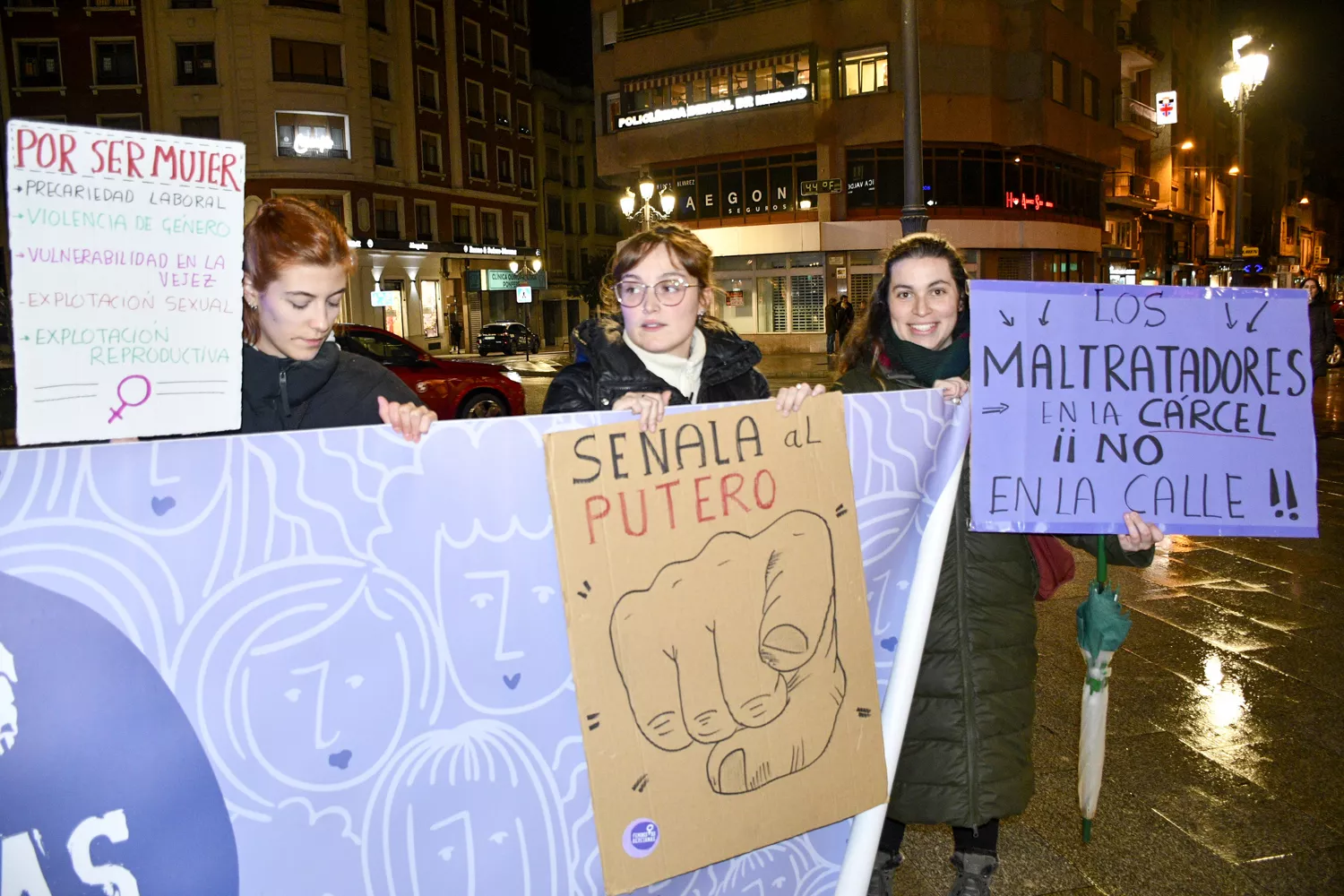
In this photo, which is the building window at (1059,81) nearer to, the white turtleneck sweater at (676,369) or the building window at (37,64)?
the white turtleneck sweater at (676,369)

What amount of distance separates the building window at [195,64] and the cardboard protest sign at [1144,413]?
123 feet

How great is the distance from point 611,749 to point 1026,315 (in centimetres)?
147

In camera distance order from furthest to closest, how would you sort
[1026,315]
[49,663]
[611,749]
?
[1026,315]
[611,749]
[49,663]

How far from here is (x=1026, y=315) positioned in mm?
2355

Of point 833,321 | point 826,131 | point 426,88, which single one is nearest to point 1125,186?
point 826,131

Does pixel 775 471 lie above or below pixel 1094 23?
below

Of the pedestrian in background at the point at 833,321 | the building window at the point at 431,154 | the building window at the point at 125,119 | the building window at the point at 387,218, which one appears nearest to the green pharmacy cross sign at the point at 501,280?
the building window at the point at 431,154

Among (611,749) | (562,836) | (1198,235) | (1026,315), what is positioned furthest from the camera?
(1198,235)

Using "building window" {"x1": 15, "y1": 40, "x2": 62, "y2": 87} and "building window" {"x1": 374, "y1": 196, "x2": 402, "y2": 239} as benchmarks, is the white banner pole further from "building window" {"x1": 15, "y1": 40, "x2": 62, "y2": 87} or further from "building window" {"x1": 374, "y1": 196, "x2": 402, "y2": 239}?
"building window" {"x1": 15, "y1": 40, "x2": 62, "y2": 87}

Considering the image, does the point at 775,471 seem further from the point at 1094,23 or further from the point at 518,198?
the point at 518,198

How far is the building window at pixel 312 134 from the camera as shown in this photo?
1324 inches

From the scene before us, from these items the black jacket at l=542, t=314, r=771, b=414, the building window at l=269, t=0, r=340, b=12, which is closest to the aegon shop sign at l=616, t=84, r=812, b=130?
the building window at l=269, t=0, r=340, b=12

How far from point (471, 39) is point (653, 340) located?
43.2m

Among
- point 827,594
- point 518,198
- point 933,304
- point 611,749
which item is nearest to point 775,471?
point 827,594
